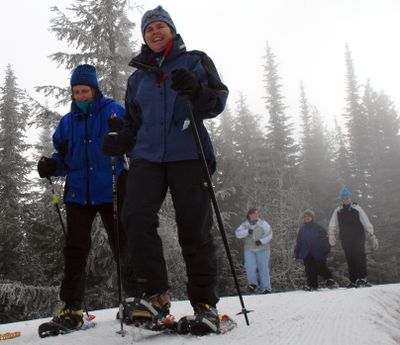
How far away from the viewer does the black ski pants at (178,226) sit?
318cm

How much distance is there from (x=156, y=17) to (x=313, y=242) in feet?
25.6

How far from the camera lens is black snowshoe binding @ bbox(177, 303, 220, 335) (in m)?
2.86

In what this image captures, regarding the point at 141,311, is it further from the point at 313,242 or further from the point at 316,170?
the point at 316,170

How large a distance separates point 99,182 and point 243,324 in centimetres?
181

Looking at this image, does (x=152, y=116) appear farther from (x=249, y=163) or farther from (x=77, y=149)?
(x=249, y=163)

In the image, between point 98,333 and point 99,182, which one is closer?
point 98,333

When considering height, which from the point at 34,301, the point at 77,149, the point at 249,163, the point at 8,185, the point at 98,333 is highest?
the point at 249,163

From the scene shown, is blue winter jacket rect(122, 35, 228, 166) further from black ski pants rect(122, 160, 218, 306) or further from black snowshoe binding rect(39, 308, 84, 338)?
black snowshoe binding rect(39, 308, 84, 338)

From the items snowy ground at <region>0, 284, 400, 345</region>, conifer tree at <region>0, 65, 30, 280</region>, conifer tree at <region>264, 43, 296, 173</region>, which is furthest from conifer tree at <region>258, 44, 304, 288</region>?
snowy ground at <region>0, 284, 400, 345</region>

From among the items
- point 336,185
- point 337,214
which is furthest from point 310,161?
point 337,214

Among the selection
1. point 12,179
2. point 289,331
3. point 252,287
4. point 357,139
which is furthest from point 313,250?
point 357,139

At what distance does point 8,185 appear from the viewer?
21.7 metres

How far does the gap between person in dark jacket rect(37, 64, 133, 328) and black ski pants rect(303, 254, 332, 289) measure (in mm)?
6848

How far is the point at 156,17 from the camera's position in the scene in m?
3.71
